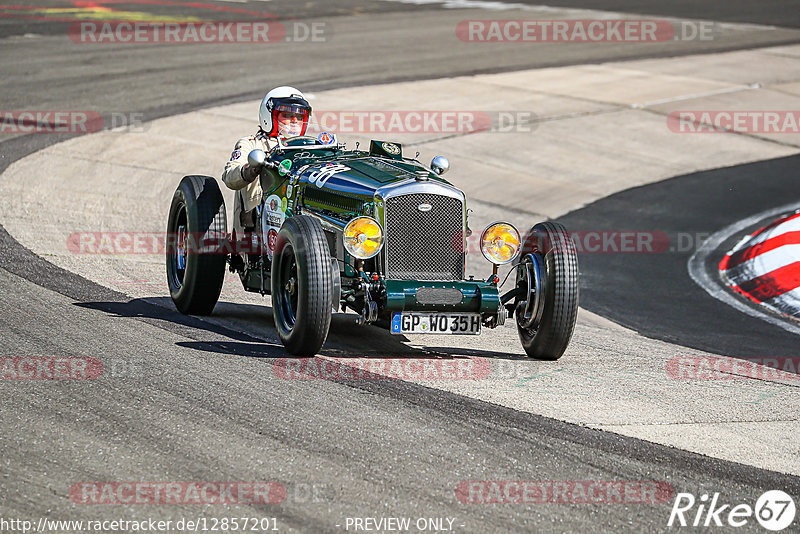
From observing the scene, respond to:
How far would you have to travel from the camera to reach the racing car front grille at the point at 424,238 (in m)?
7.96

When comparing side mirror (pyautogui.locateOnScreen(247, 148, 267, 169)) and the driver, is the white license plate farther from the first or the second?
the driver

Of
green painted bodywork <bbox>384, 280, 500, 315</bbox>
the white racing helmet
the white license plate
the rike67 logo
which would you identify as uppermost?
the white racing helmet

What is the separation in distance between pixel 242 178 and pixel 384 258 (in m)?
1.73

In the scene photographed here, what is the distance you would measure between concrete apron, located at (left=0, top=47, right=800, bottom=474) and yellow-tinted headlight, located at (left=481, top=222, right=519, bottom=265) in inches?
30.6

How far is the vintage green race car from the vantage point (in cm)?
763

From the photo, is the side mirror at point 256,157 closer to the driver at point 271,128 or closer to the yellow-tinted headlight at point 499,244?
the driver at point 271,128

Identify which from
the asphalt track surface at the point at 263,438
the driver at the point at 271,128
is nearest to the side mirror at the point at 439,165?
the driver at the point at 271,128

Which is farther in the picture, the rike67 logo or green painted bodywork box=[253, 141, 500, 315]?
green painted bodywork box=[253, 141, 500, 315]

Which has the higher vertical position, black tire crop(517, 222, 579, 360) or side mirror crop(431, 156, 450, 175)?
side mirror crop(431, 156, 450, 175)

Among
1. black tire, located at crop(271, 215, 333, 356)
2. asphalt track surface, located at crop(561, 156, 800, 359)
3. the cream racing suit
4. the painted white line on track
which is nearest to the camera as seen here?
black tire, located at crop(271, 215, 333, 356)

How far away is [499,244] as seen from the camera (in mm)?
8164

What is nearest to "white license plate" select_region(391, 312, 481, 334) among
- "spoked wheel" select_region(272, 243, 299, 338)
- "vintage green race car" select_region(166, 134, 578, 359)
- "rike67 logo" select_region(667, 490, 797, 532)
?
"vintage green race car" select_region(166, 134, 578, 359)

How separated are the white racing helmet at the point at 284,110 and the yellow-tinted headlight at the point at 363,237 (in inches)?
76.8

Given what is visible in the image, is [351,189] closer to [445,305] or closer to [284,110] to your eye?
[445,305]
